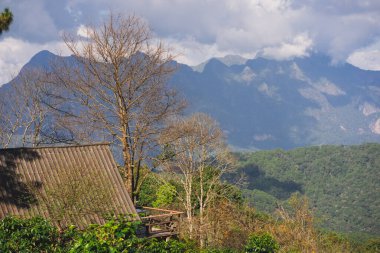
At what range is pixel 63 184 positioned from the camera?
12820 millimetres

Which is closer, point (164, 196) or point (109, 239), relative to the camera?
point (109, 239)

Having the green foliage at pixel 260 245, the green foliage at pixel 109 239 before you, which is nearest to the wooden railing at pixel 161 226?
the green foliage at pixel 260 245

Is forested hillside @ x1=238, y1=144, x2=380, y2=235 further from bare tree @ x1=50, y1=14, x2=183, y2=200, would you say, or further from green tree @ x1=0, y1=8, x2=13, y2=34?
green tree @ x1=0, y1=8, x2=13, y2=34

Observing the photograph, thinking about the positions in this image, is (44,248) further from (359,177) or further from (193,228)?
(359,177)

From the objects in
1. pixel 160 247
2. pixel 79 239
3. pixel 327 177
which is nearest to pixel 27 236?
pixel 79 239

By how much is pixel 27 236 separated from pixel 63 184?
4057 millimetres

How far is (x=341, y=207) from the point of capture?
117 meters

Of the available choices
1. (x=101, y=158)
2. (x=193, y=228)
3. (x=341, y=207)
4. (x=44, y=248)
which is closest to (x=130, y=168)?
(x=101, y=158)

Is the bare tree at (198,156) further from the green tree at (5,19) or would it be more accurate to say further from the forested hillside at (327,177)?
the forested hillside at (327,177)

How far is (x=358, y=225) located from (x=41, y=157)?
306 ft

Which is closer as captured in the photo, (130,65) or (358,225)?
(130,65)

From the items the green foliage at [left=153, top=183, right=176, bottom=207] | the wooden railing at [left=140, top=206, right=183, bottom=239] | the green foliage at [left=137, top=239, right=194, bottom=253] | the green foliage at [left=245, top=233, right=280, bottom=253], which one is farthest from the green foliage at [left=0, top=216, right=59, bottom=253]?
the green foliage at [left=153, top=183, right=176, bottom=207]

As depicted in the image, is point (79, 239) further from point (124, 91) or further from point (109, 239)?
point (124, 91)

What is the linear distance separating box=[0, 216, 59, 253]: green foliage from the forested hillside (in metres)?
96.5
